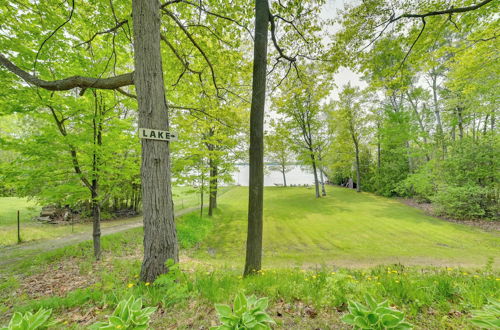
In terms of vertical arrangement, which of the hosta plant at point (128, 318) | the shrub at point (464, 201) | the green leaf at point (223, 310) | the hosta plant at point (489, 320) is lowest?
the shrub at point (464, 201)

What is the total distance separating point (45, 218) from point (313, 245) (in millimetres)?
15340

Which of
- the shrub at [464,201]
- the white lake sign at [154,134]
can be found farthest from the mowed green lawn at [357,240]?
the white lake sign at [154,134]

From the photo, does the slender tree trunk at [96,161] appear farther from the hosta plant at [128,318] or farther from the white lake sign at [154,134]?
the hosta plant at [128,318]

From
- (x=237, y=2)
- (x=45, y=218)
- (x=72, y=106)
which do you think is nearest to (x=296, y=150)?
(x=237, y=2)

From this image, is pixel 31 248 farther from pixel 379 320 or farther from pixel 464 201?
pixel 464 201

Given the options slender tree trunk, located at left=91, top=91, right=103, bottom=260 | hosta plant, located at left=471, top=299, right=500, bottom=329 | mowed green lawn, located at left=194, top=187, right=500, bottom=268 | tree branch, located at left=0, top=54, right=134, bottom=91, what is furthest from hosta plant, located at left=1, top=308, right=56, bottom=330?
mowed green lawn, located at left=194, top=187, right=500, bottom=268

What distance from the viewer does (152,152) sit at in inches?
113

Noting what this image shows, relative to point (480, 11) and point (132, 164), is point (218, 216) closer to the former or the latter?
point (132, 164)

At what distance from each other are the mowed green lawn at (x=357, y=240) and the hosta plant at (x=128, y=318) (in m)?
5.04

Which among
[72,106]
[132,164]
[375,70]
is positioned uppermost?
[375,70]

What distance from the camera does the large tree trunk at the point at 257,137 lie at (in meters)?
3.72

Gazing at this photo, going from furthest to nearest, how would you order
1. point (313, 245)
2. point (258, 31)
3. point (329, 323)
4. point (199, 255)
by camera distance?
point (313, 245)
point (199, 255)
point (258, 31)
point (329, 323)

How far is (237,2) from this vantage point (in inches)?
184

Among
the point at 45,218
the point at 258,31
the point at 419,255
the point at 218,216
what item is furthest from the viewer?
the point at 218,216
